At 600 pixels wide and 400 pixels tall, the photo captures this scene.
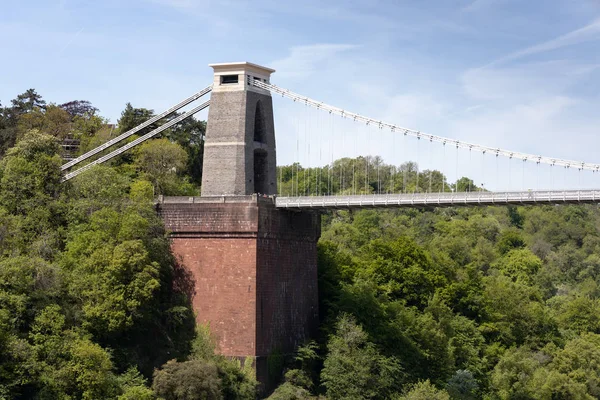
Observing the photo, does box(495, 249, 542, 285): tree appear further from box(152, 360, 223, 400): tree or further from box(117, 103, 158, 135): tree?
box(152, 360, 223, 400): tree

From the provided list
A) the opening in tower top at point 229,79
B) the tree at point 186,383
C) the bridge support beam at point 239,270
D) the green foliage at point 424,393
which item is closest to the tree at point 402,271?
the green foliage at point 424,393

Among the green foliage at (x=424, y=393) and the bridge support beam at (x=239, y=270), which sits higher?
the bridge support beam at (x=239, y=270)

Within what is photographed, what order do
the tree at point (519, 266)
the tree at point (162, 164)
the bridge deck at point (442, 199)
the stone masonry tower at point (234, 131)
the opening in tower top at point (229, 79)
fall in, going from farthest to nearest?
the tree at point (519, 266) < the tree at point (162, 164) < the opening in tower top at point (229, 79) < the stone masonry tower at point (234, 131) < the bridge deck at point (442, 199)

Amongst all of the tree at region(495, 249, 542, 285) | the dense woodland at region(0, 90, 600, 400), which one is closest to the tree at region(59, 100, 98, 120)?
the dense woodland at region(0, 90, 600, 400)

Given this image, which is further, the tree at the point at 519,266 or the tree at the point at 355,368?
the tree at the point at 519,266

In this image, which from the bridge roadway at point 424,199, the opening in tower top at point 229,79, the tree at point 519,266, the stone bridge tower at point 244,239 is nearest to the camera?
the bridge roadway at point 424,199

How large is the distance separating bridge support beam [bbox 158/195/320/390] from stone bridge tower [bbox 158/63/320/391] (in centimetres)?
4

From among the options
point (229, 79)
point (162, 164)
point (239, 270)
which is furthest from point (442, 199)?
point (162, 164)

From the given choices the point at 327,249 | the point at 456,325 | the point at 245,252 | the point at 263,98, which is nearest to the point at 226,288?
the point at 245,252

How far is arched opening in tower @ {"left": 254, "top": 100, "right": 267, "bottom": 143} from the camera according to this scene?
52.9 m

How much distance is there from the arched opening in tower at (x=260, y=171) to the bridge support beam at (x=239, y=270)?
2.45m

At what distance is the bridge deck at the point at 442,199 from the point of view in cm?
4600

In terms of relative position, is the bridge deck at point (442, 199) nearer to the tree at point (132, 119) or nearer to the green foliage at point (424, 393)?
the green foliage at point (424, 393)

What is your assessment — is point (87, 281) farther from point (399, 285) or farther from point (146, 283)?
point (399, 285)
